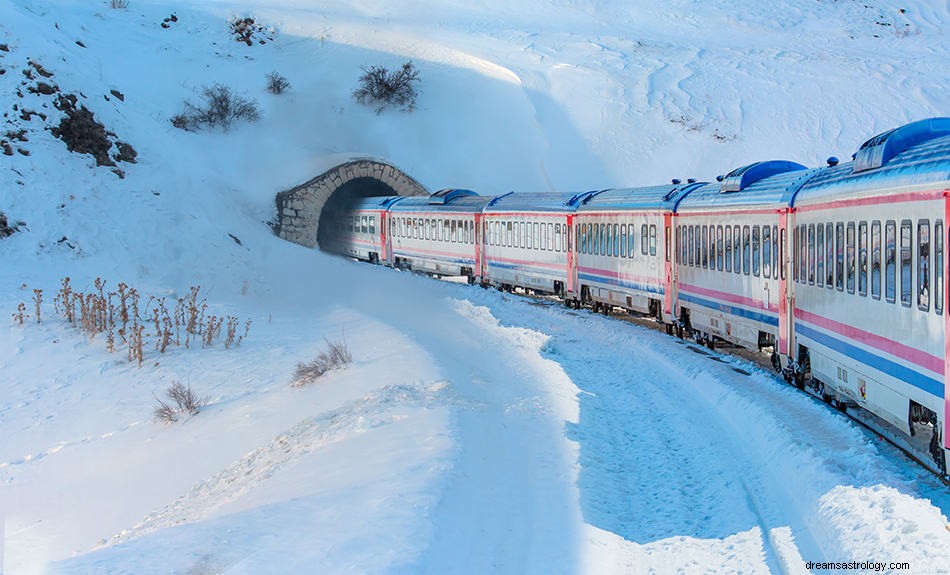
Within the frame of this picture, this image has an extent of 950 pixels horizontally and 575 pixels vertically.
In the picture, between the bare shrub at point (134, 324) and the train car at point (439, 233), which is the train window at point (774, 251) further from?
the train car at point (439, 233)

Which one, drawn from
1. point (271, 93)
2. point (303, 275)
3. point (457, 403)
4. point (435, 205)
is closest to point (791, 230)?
point (457, 403)

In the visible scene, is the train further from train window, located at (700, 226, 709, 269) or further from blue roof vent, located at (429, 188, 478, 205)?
blue roof vent, located at (429, 188, 478, 205)

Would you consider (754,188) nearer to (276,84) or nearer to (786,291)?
(786,291)

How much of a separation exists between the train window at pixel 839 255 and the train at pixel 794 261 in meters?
0.02

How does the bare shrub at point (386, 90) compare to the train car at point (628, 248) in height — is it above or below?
above

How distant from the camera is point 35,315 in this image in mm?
22234

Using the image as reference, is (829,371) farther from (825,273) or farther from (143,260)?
(143,260)

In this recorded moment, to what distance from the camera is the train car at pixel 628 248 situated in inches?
839

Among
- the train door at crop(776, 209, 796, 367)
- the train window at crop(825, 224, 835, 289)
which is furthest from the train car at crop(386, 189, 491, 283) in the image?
the train window at crop(825, 224, 835, 289)

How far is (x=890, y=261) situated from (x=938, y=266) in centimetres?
136

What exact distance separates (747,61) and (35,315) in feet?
176

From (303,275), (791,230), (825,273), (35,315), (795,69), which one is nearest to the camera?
(825,273)

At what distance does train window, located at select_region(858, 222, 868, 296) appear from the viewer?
10820 mm

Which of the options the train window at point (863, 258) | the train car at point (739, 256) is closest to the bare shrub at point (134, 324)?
the train car at point (739, 256)
